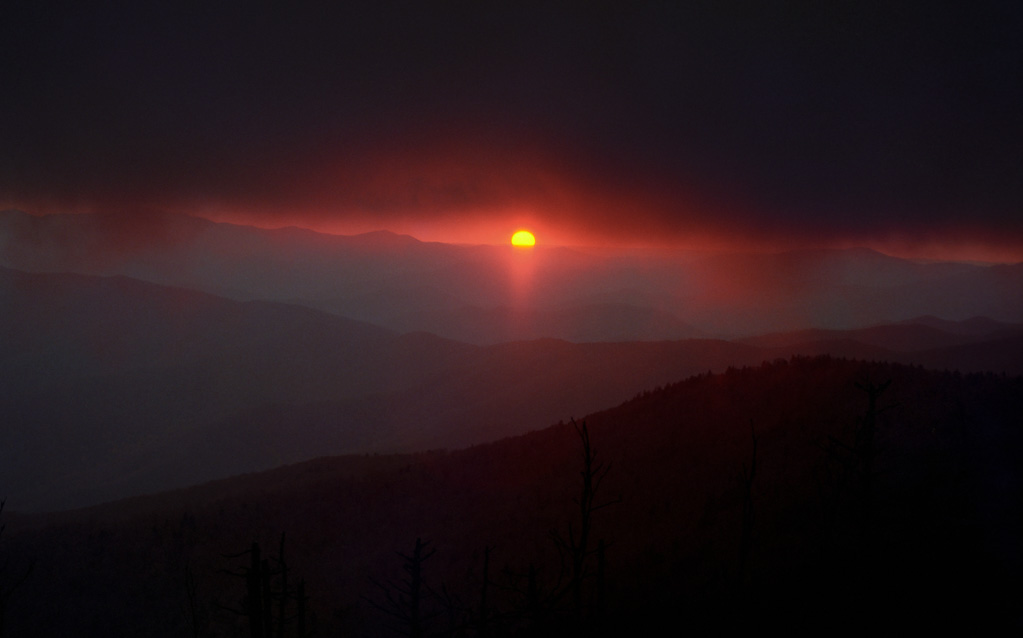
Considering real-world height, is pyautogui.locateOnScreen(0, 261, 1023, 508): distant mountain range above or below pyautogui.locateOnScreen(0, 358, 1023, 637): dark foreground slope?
below

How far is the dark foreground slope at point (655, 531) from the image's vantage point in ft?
34.0

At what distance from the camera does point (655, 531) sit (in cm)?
1794

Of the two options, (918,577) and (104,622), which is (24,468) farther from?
(918,577)

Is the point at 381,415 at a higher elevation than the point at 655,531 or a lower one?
lower

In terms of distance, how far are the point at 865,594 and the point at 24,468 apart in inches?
7982

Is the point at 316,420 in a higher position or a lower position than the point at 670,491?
lower

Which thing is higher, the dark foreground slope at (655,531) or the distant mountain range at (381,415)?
the dark foreground slope at (655,531)

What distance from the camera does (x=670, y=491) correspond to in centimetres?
2073

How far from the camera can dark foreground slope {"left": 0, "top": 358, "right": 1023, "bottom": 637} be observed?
10375 millimetres

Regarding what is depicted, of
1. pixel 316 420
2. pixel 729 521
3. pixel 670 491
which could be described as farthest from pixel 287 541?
pixel 316 420

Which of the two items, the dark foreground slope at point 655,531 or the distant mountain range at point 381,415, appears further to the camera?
the distant mountain range at point 381,415

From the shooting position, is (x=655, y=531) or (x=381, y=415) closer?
(x=655, y=531)

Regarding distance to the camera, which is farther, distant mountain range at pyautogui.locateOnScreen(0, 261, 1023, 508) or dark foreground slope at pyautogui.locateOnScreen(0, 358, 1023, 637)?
distant mountain range at pyautogui.locateOnScreen(0, 261, 1023, 508)

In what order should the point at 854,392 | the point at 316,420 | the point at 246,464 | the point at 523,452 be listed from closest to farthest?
the point at 854,392
the point at 523,452
the point at 246,464
the point at 316,420
